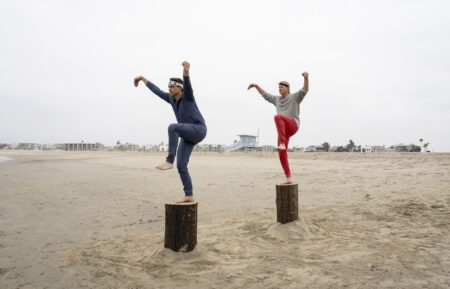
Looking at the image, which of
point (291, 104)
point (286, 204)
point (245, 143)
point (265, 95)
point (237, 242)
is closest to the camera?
point (237, 242)

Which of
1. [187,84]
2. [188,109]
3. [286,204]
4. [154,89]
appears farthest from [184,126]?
[286,204]

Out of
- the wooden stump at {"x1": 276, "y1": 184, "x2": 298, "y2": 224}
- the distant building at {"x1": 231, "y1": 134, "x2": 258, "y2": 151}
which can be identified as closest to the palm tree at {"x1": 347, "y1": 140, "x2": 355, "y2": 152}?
the distant building at {"x1": 231, "y1": 134, "x2": 258, "y2": 151}

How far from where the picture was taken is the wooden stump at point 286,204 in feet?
17.6

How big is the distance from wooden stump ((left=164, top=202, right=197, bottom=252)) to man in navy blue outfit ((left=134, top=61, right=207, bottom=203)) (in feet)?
1.04

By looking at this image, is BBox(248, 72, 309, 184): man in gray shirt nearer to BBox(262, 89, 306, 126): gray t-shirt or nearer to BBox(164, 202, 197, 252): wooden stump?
BBox(262, 89, 306, 126): gray t-shirt

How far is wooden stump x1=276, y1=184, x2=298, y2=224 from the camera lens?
5371mm

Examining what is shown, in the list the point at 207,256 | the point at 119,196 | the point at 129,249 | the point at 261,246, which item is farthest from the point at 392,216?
the point at 119,196

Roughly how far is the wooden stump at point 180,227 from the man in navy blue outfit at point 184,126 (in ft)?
1.04

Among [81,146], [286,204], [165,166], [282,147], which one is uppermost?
[81,146]

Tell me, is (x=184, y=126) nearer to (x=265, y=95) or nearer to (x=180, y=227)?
(x=180, y=227)

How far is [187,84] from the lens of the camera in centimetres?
431

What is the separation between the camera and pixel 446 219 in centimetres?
547

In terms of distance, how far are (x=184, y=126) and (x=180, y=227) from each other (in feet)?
4.36

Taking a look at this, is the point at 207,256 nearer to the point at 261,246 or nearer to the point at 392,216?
the point at 261,246
